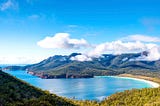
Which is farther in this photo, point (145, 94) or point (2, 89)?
point (145, 94)

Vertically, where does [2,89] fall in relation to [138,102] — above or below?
above

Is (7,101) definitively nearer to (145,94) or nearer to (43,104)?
(43,104)

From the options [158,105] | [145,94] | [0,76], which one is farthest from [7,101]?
[145,94]

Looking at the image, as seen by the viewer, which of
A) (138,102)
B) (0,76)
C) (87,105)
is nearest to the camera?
(0,76)

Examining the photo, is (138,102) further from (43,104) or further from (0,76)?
(43,104)

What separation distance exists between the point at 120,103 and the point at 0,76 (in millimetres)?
85800

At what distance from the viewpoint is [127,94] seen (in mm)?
195750

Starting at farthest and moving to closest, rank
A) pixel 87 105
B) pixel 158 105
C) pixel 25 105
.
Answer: pixel 87 105 < pixel 158 105 < pixel 25 105

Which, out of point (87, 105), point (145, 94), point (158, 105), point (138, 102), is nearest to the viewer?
point (158, 105)

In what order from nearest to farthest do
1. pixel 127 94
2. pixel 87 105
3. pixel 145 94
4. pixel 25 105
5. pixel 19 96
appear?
pixel 25 105, pixel 19 96, pixel 87 105, pixel 145 94, pixel 127 94

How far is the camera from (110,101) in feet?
600

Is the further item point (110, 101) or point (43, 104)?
point (110, 101)

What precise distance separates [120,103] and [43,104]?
114m

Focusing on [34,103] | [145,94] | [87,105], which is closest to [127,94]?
[145,94]
